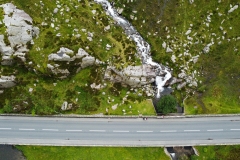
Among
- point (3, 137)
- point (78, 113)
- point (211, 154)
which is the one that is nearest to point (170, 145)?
point (211, 154)

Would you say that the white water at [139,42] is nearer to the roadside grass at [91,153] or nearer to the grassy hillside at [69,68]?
the grassy hillside at [69,68]

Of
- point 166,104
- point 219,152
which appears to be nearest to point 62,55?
point 166,104

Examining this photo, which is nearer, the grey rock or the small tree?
the small tree

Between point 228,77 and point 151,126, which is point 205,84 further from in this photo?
point 151,126

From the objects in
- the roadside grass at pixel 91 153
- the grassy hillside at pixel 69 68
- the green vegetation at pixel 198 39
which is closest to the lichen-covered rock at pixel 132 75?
the grassy hillside at pixel 69 68

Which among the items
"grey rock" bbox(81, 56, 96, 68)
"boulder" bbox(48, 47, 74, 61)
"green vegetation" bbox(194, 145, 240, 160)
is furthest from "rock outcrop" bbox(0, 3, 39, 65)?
"green vegetation" bbox(194, 145, 240, 160)

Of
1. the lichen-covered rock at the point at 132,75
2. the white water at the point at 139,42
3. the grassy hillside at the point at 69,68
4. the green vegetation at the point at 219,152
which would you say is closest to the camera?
the grassy hillside at the point at 69,68

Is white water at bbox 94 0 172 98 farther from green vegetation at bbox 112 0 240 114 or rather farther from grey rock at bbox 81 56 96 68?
grey rock at bbox 81 56 96 68
